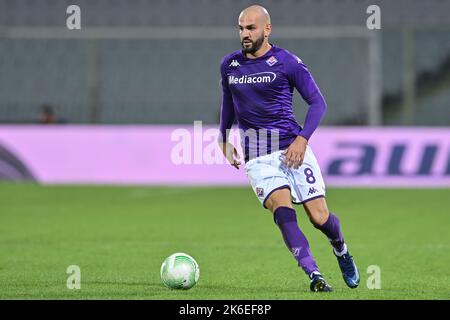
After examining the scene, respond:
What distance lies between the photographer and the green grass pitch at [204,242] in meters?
7.74

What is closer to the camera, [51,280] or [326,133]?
[51,280]

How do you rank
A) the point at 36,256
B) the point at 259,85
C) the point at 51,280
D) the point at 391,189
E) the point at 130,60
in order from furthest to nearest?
the point at 130,60
the point at 391,189
the point at 36,256
the point at 51,280
the point at 259,85

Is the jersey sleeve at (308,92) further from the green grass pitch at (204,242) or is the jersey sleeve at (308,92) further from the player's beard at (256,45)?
the green grass pitch at (204,242)

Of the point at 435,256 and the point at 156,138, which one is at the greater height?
the point at 156,138

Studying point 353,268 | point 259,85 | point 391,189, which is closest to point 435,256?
point 353,268

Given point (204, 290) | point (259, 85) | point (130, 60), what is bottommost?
point (204, 290)

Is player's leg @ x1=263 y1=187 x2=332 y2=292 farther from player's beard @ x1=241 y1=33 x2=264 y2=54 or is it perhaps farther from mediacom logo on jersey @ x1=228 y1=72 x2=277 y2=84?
player's beard @ x1=241 y1=33 x2=264 y2=54

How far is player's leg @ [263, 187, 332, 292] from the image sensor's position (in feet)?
Result: 23.3

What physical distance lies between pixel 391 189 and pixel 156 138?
14.9ft

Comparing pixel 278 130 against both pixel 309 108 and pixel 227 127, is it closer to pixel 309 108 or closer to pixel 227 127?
pixel 309 108

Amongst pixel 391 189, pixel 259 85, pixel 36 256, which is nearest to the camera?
pixel 259 85

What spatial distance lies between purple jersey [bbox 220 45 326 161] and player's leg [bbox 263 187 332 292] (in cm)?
39

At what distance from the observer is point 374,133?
19109 millimetres

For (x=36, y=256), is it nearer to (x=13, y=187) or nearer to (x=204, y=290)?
(x=204, y=290)
